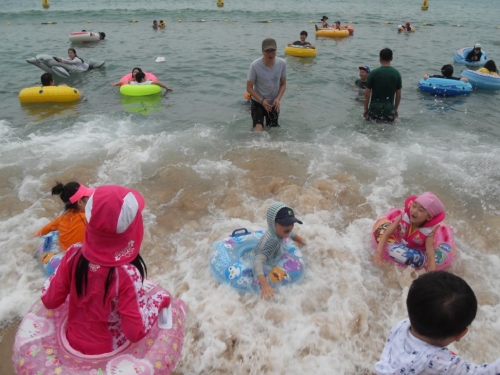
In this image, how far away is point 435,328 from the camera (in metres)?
2.10

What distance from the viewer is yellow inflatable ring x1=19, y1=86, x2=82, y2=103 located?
10781 mm

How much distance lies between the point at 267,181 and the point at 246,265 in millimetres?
2584

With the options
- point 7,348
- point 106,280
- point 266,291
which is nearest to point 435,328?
point 106,280

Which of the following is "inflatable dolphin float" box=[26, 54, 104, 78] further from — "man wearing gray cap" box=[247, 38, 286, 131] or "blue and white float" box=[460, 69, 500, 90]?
"blue and white float" box=[460, 69, 500, 90]

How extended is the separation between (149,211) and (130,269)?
3.37m

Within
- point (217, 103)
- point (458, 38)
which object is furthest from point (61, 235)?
point (458, 38)

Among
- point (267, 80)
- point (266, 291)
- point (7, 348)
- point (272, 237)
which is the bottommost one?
point (7, 348)

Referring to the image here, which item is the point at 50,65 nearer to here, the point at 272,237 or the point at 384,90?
the point at 384,90

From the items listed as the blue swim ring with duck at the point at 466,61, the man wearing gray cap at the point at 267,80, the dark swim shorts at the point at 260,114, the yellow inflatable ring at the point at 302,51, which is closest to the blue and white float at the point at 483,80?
the blue swim ring with duck at the point at 466,61

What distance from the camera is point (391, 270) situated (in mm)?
4641

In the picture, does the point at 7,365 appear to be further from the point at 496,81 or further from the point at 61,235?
the point at 496,81

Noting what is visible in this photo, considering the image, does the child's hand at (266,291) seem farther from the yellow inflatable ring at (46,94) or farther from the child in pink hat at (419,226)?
the yellow inflatable ring at (46,94)

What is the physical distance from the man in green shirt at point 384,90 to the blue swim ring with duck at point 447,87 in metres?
3.34

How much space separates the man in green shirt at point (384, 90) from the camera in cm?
789
